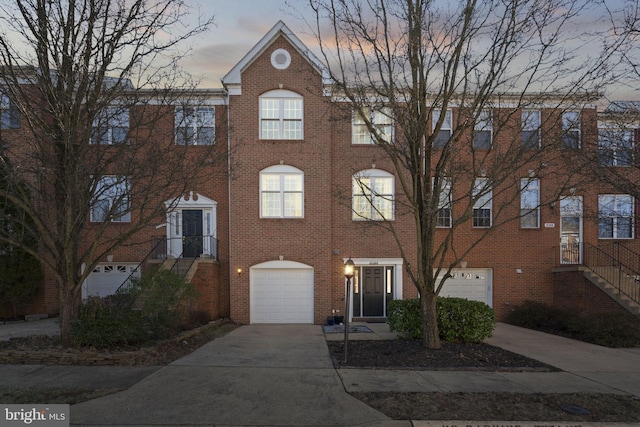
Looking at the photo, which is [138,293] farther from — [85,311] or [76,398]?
[76,398]

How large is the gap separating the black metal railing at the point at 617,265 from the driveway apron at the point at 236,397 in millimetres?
11381

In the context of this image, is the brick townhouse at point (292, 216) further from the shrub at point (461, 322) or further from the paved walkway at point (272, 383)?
the shrub at point (461, 322)

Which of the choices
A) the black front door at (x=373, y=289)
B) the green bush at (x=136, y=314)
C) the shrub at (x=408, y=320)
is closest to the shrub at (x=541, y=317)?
the black front door at (x=373, y=289)

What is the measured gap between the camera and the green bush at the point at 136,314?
9188mm

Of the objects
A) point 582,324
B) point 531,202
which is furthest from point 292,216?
point 582,324

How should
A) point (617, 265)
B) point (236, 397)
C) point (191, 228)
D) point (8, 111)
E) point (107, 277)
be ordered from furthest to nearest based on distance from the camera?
1. point (107, 277)
2. point (191, 228)
3. point (617, 265)
4. point (8, 111)
5. point (236, 397)

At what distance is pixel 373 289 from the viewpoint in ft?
55.3

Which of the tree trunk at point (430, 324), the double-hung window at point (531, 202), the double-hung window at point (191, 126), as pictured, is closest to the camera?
the tree trunk at point (430, 324)

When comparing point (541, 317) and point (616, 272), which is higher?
point (616, 272)

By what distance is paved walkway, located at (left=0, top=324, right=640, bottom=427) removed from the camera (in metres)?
5.86

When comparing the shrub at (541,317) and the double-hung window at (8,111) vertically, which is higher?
the double-hung window at (8,111)

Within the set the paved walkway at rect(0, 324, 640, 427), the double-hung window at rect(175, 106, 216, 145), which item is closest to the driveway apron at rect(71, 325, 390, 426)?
the paved walkway at rect(0, 324, 640, 427)

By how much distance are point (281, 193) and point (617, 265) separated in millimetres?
12624

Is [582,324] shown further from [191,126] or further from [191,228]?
[191,228]
